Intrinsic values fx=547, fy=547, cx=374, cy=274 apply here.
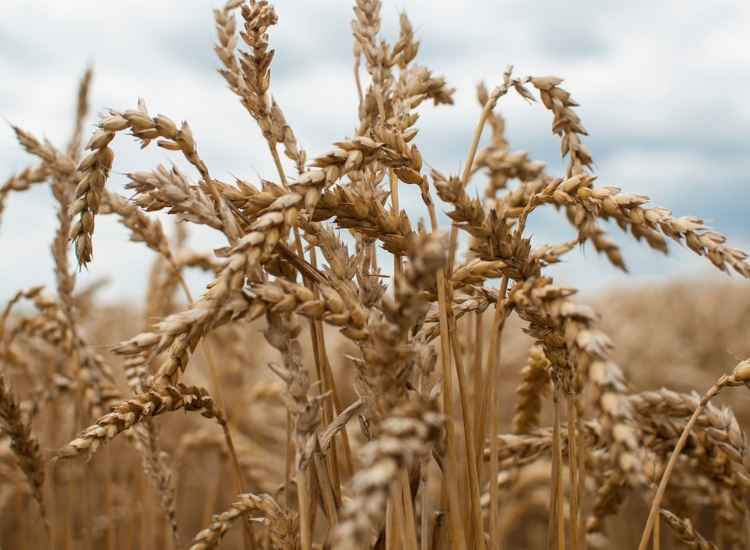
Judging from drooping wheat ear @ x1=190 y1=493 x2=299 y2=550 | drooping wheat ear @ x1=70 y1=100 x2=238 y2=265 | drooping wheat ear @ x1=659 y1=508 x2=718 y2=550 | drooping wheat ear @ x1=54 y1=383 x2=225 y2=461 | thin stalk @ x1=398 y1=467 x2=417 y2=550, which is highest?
drooping wheat ear @ x1=70 y1=100 x2=238 y2=265

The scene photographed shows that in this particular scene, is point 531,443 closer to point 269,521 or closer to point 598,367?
point 269,521

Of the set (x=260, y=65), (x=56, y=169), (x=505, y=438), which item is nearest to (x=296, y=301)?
(x=260, y=65)

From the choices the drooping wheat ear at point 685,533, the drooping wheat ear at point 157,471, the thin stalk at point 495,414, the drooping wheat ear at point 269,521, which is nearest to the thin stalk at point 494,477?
the thin stalk at point 495,414

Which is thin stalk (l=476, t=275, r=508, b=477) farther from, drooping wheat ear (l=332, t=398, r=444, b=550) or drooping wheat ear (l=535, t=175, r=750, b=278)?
drooping wheat ear (l=332, t=398, r=444, b=550)

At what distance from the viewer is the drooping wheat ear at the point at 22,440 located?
153 centimetres

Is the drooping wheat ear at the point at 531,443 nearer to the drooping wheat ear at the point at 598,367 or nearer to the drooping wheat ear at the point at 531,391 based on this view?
the drooping wheat ear at the point at 531,391

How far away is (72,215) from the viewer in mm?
925

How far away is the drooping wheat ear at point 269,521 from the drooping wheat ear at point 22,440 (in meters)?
0.73

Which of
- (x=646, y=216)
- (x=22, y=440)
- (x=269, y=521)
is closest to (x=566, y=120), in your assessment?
Result: (x=646, y=216)

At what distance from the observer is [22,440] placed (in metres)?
1.58

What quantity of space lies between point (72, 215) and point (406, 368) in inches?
24.6

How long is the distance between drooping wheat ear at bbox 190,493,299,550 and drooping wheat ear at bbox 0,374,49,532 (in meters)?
0.73

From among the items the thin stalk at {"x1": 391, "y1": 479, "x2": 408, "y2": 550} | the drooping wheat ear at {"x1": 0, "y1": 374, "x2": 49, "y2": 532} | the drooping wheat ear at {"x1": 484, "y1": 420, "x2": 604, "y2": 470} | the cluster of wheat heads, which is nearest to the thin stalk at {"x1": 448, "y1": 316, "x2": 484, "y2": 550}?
the cluster of wheat heads

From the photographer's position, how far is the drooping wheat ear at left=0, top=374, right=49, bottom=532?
60.3 inches
